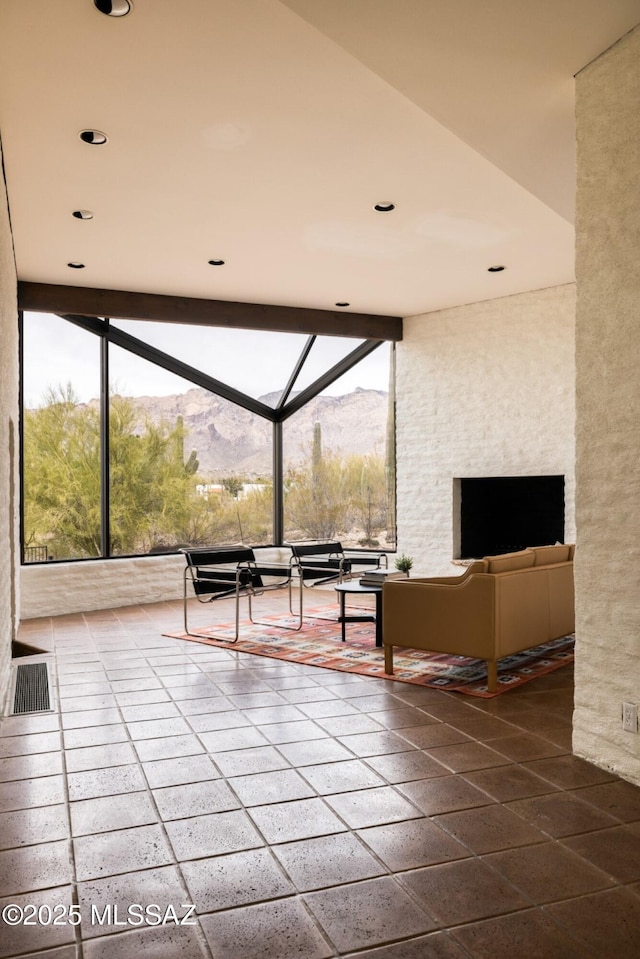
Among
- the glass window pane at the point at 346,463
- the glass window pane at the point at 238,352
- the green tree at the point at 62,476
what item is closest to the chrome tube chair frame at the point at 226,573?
the green tree at the point at 62,476

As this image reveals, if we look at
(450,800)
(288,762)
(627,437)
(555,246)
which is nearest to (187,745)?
(288,762)

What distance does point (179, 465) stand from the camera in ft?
29.2

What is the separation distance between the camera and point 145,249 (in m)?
6.29

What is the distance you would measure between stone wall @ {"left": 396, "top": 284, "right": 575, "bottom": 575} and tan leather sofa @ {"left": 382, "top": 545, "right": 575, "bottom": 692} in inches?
101

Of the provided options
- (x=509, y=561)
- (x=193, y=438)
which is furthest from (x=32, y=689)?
(x=193, y=438)

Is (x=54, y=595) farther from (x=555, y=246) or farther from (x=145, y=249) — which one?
(x=555, y=246)

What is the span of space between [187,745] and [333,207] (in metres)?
3.74

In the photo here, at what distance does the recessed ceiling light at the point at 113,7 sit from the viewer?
3092mm

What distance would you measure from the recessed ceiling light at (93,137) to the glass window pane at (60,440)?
3821 mm

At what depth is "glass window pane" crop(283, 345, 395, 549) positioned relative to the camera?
9422mm

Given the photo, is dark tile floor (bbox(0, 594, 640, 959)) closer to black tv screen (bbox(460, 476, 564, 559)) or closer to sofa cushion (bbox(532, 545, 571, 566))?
sofa cushion (bbox(532, 545, 571, 566))

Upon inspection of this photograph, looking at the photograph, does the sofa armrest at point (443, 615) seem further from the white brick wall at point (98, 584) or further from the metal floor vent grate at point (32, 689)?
the white brick wall at point (98, 584)

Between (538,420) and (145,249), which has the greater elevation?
(145,249)

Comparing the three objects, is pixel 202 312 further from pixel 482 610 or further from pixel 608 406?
pixel 608 406
